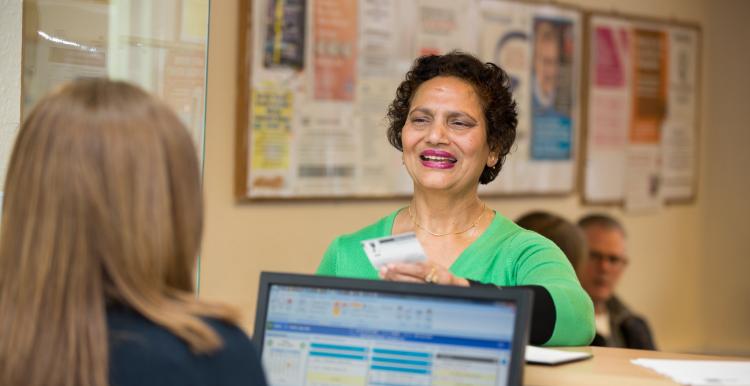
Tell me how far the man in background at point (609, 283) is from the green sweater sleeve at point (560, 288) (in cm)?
215

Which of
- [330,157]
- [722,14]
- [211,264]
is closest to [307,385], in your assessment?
[211,264]

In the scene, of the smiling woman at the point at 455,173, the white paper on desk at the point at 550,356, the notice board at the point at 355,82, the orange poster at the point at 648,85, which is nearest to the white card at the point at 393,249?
the white paper on desk at the point at 550,356

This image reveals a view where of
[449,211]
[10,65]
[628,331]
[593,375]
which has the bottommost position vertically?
[628,331]

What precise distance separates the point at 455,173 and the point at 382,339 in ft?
2.79

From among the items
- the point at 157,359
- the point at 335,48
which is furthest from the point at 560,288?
the point at 335,48

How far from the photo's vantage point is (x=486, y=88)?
257cm

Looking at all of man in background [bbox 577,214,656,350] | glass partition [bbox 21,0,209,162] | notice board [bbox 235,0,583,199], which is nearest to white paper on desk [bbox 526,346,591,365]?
glass partition [bbox 21,0,209,162]

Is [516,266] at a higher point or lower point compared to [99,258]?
lower

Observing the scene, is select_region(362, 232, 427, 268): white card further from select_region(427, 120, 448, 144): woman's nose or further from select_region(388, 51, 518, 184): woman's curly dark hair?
select_region(388, 51, 518, 184): woman's curly dark hair

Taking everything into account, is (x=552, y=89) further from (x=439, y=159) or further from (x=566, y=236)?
(x=439, y=159)

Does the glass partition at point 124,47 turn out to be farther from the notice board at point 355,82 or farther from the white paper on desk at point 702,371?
the notice board at point 355,82

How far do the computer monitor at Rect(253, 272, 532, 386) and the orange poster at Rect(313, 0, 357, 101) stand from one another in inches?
95.6

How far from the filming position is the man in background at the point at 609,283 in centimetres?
449

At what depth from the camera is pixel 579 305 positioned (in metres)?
2.08
